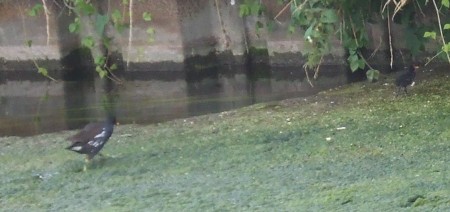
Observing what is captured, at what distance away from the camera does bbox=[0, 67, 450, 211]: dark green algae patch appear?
6.08m

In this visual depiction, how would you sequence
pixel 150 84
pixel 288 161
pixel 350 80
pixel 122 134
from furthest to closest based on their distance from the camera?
pixel 150 84 → pixel 350 80 → pixel 122 134 → pixel 288 161

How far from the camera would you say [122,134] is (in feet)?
31.4

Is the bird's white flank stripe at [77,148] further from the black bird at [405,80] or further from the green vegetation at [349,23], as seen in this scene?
the black bird at [405,80]

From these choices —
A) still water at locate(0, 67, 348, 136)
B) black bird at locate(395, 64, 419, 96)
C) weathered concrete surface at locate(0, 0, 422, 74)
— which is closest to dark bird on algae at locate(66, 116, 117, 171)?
still water at locate(0, 67, 348, 136)

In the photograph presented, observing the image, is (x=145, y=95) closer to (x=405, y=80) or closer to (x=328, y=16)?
(x=405, y=80)

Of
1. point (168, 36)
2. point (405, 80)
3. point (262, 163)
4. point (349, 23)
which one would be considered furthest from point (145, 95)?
point (262, 163)

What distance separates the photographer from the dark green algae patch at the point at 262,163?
6.08 metres

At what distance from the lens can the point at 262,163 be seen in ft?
24.3

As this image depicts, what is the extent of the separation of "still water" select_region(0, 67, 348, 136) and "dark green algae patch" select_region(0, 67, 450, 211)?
6.03 feet

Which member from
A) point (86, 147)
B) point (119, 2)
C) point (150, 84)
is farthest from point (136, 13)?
point (86, 147)

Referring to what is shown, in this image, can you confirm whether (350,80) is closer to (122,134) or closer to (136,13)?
(136,13)

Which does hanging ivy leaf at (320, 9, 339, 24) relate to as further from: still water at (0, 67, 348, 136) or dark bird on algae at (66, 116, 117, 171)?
still water at (0, 67, 348, 136)

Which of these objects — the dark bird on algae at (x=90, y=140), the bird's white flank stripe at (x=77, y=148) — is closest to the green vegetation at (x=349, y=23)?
the dark bird on algae at (x=90, y=140)

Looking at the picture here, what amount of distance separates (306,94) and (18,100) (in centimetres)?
463
